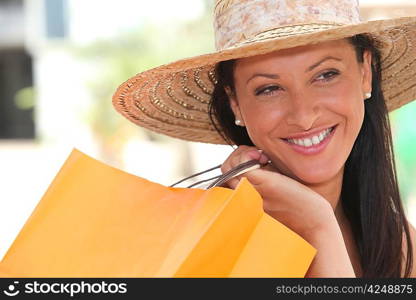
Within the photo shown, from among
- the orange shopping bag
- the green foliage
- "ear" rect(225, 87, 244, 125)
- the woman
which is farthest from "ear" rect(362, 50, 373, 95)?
the green foliage

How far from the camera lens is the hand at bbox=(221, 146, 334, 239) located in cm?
193

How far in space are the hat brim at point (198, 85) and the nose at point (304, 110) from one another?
0.48ft

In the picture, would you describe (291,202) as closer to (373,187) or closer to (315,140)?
(315,140)

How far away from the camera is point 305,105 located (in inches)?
79.5

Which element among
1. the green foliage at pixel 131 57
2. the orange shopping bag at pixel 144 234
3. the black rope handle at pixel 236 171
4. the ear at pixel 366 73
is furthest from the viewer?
the green foliage at pixel 131 57

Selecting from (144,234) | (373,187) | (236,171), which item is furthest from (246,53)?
(373,187)

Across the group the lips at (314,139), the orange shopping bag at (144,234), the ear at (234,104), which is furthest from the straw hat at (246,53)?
the orange shopping bag at (144,234)

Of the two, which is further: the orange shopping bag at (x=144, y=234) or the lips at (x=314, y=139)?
the lips at (x=314, y=139)

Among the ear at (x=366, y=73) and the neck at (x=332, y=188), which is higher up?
the ear at (x=366, y=73)

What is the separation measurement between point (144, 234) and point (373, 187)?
102 centimetres

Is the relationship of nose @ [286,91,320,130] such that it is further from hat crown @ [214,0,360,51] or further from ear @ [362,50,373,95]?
ear @ [362,50,373,95]

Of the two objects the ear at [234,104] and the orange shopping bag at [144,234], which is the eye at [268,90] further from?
the orange shopping bag at [144,234]

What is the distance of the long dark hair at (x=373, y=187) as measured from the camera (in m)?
2.38

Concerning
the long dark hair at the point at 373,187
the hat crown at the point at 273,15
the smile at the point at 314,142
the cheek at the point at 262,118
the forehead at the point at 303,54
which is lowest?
the long dark hair at the point at 373,187
